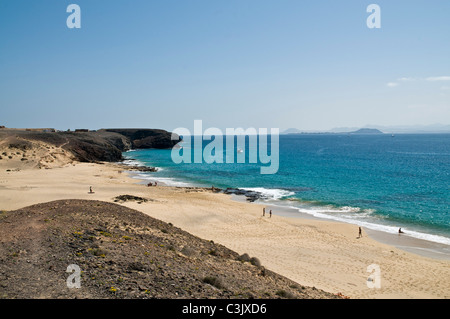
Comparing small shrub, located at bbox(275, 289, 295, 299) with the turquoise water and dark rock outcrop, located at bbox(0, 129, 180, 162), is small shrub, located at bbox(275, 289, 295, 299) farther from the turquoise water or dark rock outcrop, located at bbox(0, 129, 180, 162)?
dark rock outcrop, located at bbox(0, 129, 180, 162)

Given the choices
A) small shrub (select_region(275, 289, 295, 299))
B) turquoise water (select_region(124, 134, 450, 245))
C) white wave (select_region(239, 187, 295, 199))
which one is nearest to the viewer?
small shrub (select_region(275, 289, 295, 299))

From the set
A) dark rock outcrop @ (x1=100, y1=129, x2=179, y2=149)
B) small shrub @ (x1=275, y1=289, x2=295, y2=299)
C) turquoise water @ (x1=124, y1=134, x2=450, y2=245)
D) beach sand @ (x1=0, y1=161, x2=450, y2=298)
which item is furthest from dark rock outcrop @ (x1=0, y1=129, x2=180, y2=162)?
small shrub @ (x1=275, y1=289, x2=295, y2=299)

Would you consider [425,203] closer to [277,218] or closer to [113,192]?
[277,218]

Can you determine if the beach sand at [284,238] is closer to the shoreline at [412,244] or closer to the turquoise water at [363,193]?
the shoreline at [412,244]

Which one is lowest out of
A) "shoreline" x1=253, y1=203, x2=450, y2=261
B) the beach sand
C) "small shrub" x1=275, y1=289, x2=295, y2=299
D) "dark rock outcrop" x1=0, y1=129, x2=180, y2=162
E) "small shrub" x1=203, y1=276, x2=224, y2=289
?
"shoreline" x1=253, y1=203, x2=450, y2=261

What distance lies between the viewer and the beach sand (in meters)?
17.7

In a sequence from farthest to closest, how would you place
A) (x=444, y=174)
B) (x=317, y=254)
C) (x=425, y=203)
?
1. (x=444, y=174)
2. (x=425, y=203)
3. (x=317, y=254)

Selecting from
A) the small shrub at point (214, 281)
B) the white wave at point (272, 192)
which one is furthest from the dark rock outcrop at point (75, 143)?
the small shrub at point (214, 281)

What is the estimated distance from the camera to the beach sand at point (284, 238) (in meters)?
17.7

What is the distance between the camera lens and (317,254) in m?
22.1

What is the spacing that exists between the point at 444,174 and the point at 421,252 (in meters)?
51.0

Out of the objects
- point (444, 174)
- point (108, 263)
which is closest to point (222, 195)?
point (108, 263)

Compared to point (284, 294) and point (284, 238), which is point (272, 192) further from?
point (284, 294)
